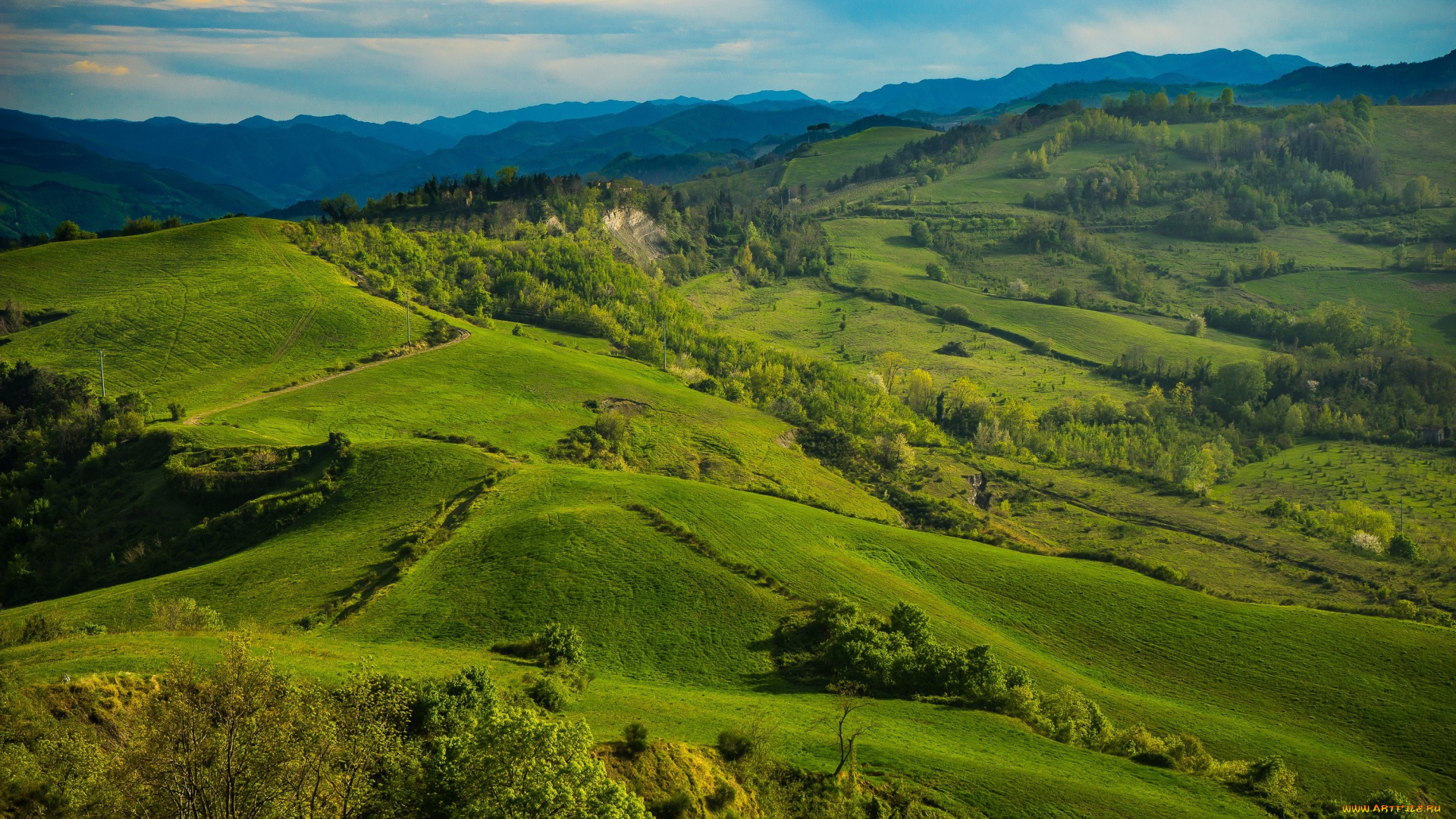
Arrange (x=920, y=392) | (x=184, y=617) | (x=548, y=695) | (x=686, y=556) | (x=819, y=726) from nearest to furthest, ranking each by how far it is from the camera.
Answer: (x=548, y=695) < (x=819, y=726) < (x=184, y=617) < (x=686, y=556) < (x=920, y=392)

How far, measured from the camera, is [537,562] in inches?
2227

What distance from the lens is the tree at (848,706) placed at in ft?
123

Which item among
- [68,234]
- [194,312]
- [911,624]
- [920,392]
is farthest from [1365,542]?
[68,234]

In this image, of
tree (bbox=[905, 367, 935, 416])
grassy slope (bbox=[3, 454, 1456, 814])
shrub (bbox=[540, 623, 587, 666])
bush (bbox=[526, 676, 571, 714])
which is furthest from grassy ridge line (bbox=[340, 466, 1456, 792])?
tree (bbox=[905, 367, 935, 416])

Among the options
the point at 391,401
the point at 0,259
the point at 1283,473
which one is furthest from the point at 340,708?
the point at 1283,473

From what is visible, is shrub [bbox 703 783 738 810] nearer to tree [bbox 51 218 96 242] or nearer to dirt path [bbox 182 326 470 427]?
dirt path [bbox 182 326 470 427]

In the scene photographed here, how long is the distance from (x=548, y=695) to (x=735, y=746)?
8.46 metres

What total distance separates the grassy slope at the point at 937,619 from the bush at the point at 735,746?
237 cm

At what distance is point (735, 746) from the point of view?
113ft

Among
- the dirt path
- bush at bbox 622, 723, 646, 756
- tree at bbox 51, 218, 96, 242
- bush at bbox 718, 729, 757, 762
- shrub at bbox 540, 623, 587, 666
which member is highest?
tree at bbox 51, 218, 96, 242

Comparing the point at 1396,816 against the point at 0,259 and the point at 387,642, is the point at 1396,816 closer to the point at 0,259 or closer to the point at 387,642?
the point at 387,642

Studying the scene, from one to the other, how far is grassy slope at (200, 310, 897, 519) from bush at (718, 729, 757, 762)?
60.3m

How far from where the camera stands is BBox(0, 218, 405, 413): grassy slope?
97812mm

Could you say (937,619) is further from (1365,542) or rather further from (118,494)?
(1365,542)
